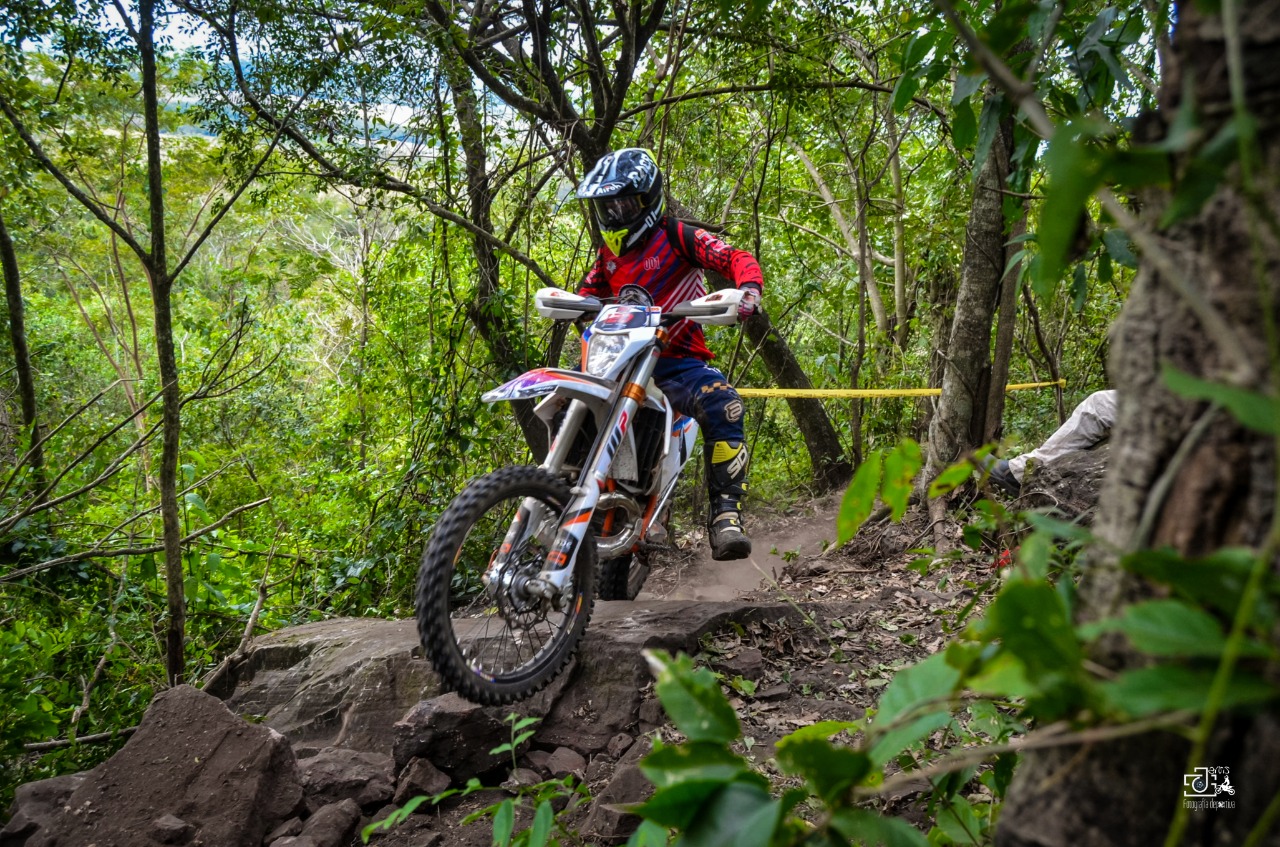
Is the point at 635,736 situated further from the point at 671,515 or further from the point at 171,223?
the point at 171,223

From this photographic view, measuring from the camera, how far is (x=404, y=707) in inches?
129

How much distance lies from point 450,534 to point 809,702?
146 centimetres

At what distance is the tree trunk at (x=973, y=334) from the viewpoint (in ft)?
16.4

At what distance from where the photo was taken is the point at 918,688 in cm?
75

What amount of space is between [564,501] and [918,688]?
2.44 m

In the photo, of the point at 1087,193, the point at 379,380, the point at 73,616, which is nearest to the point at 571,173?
the point at 379,380

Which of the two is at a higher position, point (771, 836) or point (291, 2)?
point (291, 2)

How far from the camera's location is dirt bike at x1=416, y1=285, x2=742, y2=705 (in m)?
2.82

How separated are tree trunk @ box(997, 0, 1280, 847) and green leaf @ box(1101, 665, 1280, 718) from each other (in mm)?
58

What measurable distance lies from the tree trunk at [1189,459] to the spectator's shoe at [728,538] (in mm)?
3218

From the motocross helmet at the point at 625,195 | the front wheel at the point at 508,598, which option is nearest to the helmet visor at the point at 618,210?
the motocross helmet at the point at 625,195

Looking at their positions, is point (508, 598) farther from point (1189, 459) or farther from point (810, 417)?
point (810, 417)

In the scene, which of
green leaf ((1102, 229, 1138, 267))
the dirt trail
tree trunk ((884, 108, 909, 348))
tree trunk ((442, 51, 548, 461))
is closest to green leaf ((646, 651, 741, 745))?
green leaf ((1102, 229, 1138, 267))

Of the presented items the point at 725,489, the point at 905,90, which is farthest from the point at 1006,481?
the point at 905,90
